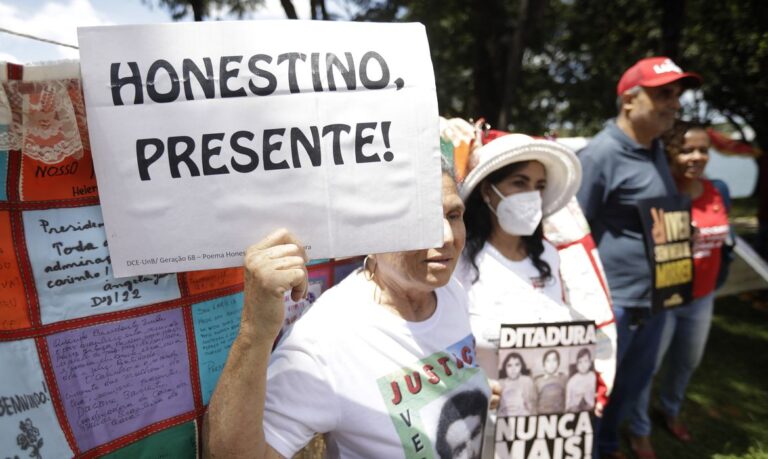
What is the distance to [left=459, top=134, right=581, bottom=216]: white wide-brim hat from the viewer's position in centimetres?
227

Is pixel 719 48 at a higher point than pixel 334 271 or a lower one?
higher

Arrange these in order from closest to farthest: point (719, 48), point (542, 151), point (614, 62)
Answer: point (542, 151), point (614, 62), point (719, 48)

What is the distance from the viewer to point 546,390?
2127mm

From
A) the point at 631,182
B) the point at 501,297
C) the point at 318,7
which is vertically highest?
the point at 318,7

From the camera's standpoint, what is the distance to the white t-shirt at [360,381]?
131 centimetres

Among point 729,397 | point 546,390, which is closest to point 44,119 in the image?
point 546,390

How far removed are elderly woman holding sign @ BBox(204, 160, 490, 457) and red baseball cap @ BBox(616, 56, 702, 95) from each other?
2102mm

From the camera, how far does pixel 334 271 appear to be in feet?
5.94

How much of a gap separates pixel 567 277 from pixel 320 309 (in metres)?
1.43

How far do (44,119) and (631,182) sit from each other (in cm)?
291

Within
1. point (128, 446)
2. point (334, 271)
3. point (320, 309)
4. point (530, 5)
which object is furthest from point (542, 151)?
point (530, 5)

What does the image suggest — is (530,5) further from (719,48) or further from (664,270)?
(719,48)

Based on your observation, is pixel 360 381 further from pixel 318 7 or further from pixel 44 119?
pixel 318 7

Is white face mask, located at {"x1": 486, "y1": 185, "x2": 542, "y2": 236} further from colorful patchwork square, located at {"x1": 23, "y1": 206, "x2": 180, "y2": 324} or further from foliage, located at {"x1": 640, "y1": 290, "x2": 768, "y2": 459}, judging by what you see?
foliage, located at {"x1": 640, "y1": 290, "x2": 768, "y2": 459}
